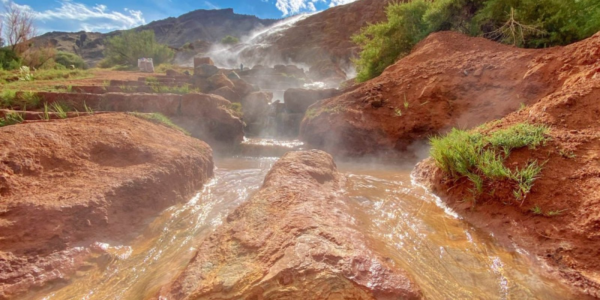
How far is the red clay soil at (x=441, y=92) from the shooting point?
483 centimetres

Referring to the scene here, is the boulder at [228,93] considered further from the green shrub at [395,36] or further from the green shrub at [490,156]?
the green shrub at [490,156]

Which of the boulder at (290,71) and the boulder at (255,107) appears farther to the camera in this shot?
the boulder at (290,71)

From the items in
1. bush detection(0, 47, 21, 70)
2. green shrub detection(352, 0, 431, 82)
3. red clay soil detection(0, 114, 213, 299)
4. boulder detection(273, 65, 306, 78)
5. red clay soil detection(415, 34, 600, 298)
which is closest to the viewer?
red clay soil detection(415, 34, 600, 298)

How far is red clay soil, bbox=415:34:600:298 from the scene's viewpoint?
208 cm

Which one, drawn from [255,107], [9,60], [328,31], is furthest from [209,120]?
[328,31]

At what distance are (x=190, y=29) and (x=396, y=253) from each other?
84169 millimetres

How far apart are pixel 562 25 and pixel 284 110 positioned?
7.60 m

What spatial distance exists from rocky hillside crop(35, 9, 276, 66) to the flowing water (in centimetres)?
6806

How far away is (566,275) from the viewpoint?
1995mm

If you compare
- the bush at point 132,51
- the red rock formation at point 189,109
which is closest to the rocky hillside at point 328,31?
the bush at point 132,51

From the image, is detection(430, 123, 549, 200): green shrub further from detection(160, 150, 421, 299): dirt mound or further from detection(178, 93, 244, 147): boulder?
detection(178, 93, 244, 147): boulder

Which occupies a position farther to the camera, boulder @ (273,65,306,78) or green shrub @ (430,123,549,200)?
boulder @ (273,65,306,78)

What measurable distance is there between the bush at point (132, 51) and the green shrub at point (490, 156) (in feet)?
93.8

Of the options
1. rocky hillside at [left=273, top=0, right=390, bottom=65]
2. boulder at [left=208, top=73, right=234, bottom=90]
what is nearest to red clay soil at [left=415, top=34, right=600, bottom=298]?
boulder at [left=208, top=73, right=234, bottom=90]
